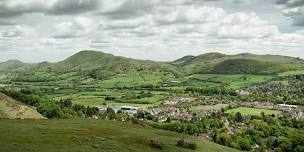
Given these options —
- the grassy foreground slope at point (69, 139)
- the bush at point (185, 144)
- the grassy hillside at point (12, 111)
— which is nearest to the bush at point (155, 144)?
the grassy foreground slope at point (69, 139)

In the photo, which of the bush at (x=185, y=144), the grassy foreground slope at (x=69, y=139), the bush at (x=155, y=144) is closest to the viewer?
the grassy foreground slope at (x=69, y=139)

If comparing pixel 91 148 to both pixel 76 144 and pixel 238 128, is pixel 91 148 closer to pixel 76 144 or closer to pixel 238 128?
pixel 76 144

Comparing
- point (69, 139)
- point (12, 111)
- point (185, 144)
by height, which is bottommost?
point (185, 144)

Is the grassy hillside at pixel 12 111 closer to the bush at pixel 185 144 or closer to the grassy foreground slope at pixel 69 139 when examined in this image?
the grassy foreground slope at pixel 69 139

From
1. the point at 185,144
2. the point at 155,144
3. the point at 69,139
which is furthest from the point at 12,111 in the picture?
the point at 185,144

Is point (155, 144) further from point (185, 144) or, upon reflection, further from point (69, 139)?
point (69, 139)

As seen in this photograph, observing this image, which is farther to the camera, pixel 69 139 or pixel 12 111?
pixel 12 111

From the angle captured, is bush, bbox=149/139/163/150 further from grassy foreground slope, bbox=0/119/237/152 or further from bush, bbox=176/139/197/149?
bush, bbox=176/139/197/149

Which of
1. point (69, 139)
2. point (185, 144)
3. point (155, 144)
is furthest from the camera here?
point (185, 144)

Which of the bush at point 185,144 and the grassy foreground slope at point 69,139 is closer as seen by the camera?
the grassy foreground slope at point 69,139

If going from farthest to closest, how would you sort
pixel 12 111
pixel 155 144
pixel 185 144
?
pixel 12 111
pixel 185 144
pixel 155 144

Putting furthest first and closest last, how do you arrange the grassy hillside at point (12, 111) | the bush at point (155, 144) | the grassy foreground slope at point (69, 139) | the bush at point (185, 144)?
the grassy hillside at point (12, 111) → the bush at point (185, 144) → the bush at point (155, 144) → the grassy foreground slope at point (69, 139)

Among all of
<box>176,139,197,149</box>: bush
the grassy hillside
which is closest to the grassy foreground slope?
<box>176,139,197,149</box>: bush

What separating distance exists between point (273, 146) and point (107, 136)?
3922 inches
